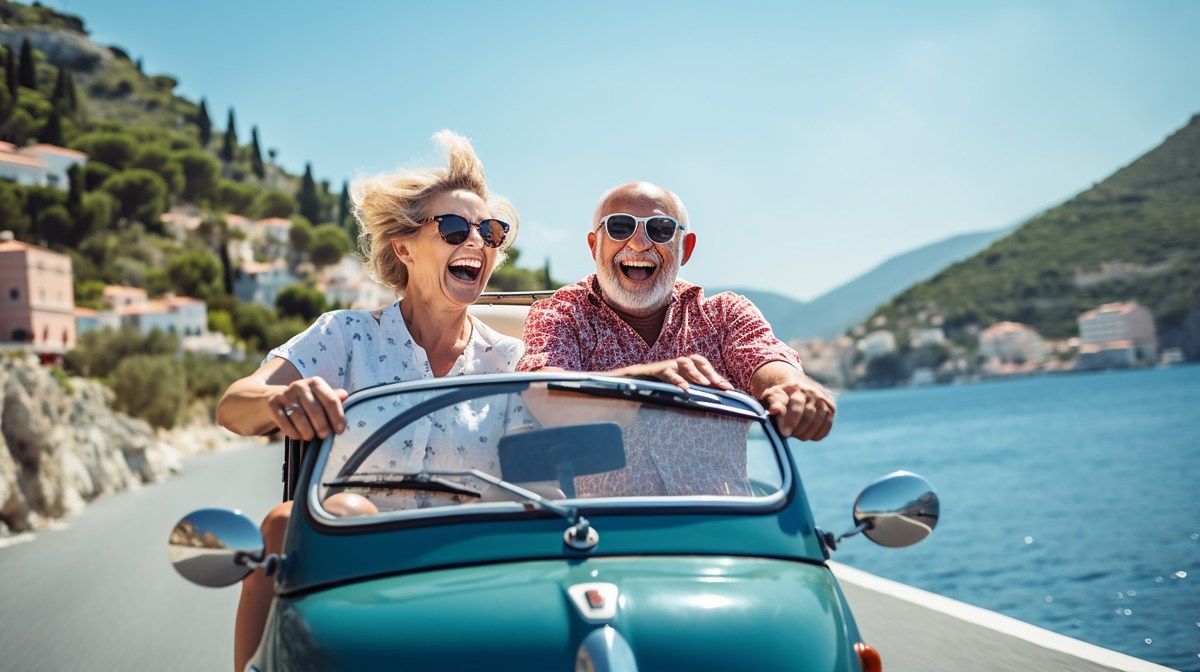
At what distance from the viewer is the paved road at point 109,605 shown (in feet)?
21.8

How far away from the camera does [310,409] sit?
Result: 2.77m

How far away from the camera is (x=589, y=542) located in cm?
243

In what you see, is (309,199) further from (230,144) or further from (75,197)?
(75,197)

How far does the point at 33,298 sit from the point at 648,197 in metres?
81.2

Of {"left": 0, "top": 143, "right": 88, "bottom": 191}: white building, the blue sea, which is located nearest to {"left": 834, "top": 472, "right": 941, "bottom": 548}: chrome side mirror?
the blue sea

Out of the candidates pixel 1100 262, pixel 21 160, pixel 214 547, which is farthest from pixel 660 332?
pixel 1100 262

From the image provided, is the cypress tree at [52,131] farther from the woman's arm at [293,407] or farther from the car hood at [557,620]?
the car hood at [557,620]

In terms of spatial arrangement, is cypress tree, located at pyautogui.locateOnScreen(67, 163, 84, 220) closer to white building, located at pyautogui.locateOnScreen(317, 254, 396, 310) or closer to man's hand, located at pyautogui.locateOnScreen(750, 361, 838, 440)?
white building, located at pyautogui.locateOnScreen(317, 254, 396, 310)

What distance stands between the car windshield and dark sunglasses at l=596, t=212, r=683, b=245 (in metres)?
1.16

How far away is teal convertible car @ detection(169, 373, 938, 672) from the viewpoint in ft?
7.18

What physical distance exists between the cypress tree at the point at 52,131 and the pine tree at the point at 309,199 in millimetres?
31458

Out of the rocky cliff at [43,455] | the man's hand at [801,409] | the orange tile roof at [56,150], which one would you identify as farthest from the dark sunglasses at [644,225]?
the orange tile roof at [56,150]

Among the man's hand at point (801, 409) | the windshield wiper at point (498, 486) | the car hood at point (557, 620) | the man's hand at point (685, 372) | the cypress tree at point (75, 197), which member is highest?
the cypress tree at point (75, 197)

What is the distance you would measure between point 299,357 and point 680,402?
1.30 m
